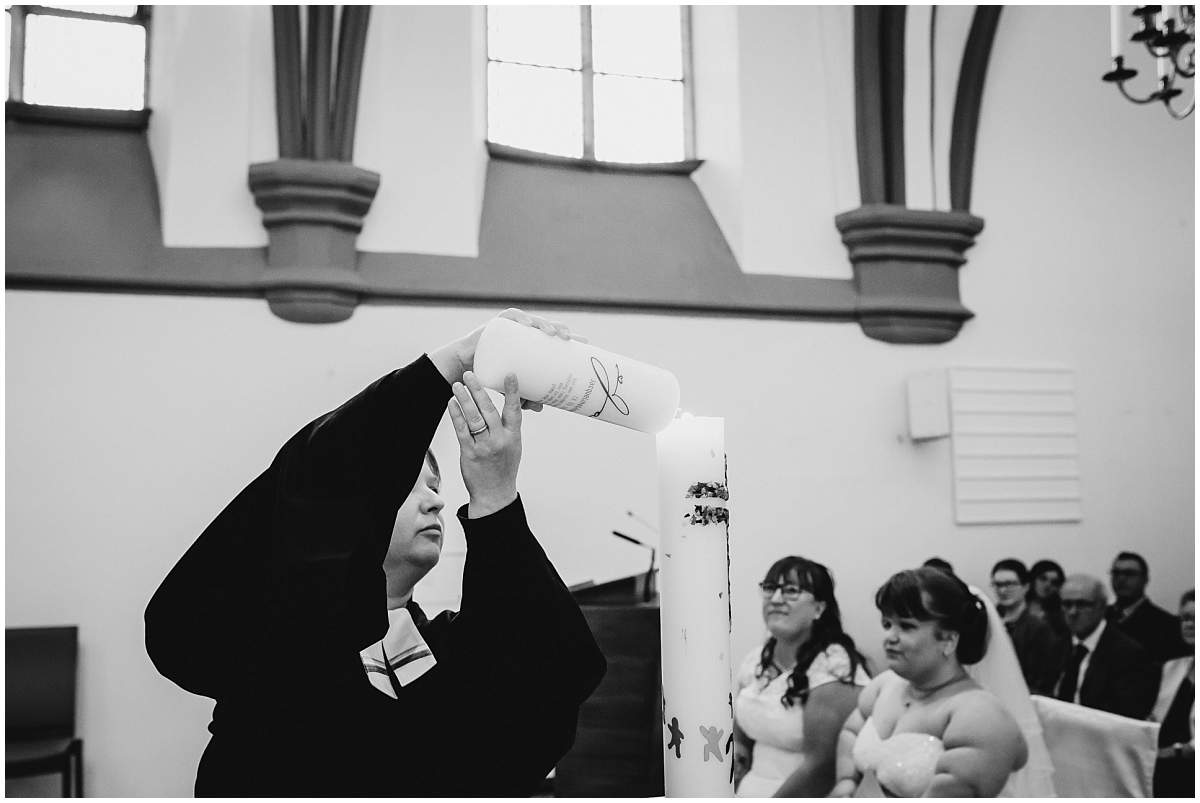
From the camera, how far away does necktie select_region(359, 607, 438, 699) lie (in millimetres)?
1348

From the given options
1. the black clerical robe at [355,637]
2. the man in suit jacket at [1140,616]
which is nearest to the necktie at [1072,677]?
the man in suit jacket at [1140,616]

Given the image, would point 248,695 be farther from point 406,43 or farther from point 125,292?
point 406,43

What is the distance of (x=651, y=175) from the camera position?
5.40 metres

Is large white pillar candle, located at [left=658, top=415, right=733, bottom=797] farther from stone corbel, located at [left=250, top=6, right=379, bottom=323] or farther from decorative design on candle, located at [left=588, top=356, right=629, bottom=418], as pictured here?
stone corbel, located at [left=250, top=6, right=379, bottom=323]

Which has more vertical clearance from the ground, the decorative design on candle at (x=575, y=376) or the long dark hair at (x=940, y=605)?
the decorative design on candle at (x=575, y=376)

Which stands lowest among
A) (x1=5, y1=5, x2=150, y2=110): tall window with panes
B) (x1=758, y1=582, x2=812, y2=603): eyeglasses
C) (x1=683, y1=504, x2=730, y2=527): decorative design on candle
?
(x1=758, y1=582, x2=812, y2=603): eyeglasses

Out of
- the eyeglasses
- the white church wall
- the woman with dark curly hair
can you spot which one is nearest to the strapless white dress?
the woman with dark curly hair

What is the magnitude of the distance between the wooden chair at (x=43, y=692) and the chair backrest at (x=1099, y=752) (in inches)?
128

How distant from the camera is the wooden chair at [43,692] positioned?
13.3 ft

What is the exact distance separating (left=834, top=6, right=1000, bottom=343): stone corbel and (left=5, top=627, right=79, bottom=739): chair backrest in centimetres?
362

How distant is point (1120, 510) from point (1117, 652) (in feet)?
5.02

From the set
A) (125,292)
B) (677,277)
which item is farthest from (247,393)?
(677,277)

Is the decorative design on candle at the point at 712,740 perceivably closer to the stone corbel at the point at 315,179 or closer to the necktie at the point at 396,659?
the necktie at the point at 396,659

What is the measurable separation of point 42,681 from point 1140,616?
4.27 metres
